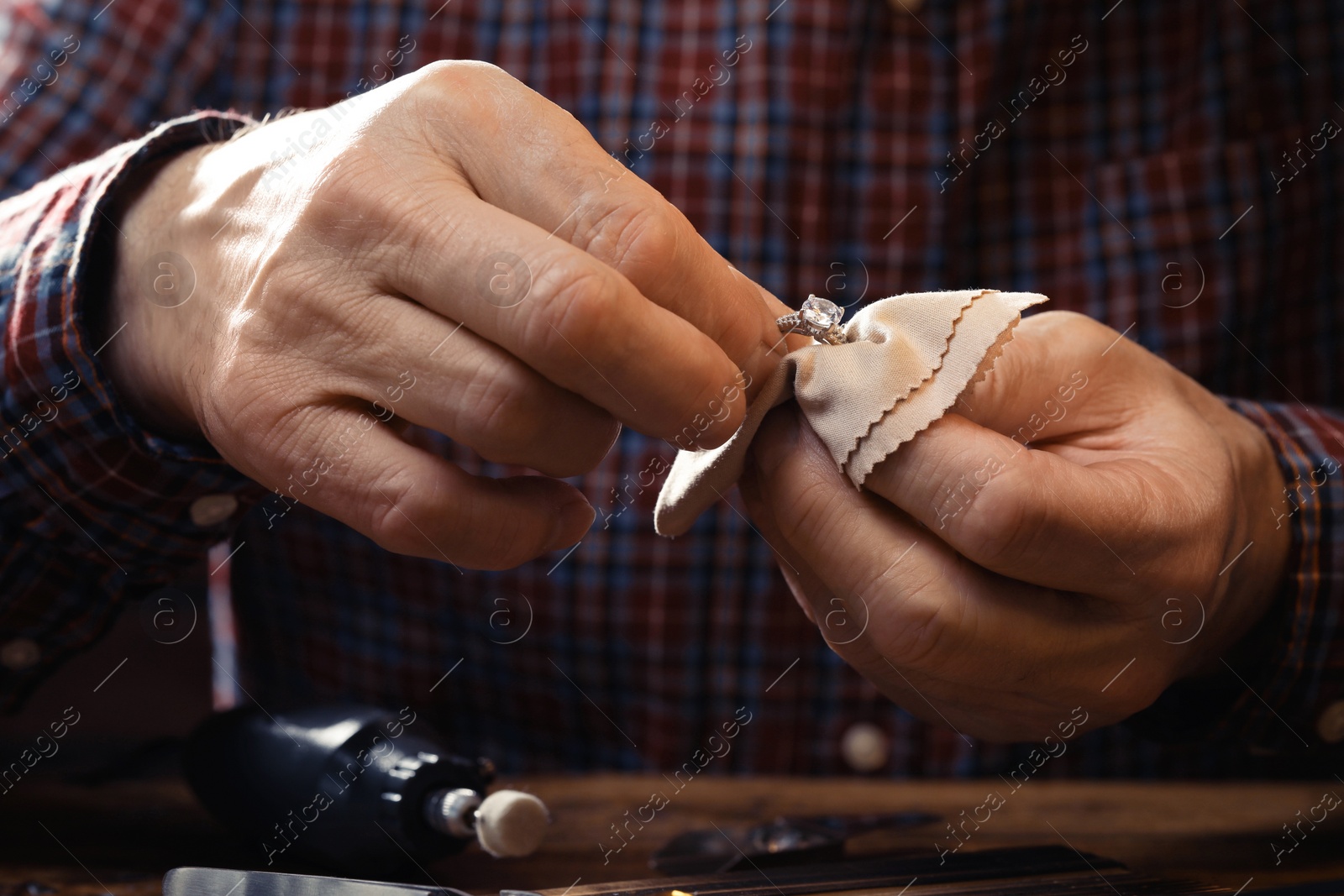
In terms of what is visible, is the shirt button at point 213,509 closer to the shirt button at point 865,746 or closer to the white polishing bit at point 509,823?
the white polishing bit at point 509,823

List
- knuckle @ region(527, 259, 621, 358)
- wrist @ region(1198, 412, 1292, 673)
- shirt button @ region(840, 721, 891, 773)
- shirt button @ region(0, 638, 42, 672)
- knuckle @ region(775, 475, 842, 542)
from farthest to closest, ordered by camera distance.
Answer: shirt button @ region(840, 721, 891, 773), shirt button @ region(0, 638, 42, 672), wrist @ region(1198, 412, 1292, 673), knuckle @ region(775, 475, 842, 542), knuckle @ region(527, 259, 621, 358)

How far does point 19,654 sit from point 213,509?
0.24m

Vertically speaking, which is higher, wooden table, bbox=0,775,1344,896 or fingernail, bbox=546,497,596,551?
fingernail, bbox=546,497,596,551

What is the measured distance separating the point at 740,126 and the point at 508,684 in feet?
2.33

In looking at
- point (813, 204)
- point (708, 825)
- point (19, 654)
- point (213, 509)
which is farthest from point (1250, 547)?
point (19, 654)

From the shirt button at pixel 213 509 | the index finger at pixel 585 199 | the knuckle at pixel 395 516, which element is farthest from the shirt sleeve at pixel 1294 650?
the shirt button at pixel 213 509

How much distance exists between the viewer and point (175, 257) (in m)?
0.64

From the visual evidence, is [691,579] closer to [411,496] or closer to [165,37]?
[411,496]

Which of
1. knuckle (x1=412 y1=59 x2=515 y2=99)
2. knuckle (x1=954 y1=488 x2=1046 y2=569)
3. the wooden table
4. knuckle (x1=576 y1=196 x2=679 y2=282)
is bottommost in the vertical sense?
the wooden table

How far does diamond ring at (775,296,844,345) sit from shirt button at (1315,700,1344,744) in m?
0.55

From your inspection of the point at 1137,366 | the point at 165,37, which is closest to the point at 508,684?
the point at 1137,366

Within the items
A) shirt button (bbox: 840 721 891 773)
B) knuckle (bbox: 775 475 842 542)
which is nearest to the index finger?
knuckle (bbox: 775 475 842 542)

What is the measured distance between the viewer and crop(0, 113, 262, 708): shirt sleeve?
695 mm

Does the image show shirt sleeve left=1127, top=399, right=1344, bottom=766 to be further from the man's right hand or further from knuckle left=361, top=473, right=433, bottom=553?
knuckle left=361, top=473, right=433, bottom=553
